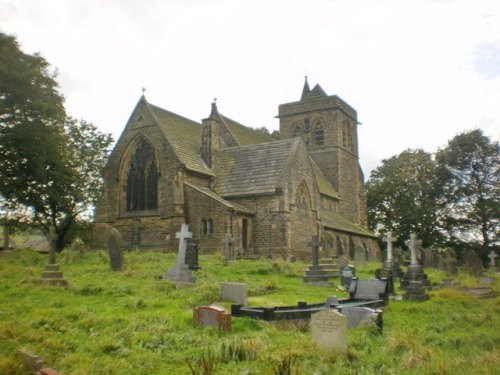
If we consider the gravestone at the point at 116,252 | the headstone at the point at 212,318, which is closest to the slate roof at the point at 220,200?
the gravestone at the point at 116,252

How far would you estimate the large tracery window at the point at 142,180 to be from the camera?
92.9 ft

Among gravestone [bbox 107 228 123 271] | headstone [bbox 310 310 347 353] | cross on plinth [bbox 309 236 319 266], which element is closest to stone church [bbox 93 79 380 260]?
cross on plinth [bbox 309 236 319 266]

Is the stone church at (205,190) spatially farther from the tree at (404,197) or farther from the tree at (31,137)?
the tree at (404,197)

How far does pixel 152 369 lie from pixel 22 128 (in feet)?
74.5

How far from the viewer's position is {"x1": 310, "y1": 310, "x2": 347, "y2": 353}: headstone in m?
7.16

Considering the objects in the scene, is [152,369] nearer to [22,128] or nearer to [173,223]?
[173,223]

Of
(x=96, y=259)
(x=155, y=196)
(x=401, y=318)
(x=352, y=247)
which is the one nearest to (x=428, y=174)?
(x=352, y=247)

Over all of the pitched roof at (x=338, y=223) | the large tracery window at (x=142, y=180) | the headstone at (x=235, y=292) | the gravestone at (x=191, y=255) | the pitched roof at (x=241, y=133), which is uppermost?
the pitched roof at (x=241, y=133)

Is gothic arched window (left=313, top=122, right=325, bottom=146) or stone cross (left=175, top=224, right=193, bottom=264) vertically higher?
gothic arched window (left=313, top=122, right=325, bottom=146)

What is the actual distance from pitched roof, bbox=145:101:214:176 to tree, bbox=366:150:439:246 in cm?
2534

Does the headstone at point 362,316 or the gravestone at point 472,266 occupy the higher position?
the gravestone at point 472,266

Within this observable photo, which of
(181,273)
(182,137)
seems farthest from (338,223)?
(181,273)

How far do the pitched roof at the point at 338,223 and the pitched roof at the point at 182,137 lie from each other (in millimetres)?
10297

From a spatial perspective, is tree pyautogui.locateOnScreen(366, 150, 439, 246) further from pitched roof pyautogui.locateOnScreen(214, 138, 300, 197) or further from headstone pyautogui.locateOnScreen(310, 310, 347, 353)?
headstone pyautogui.locateOnScreen(310, 310, 347, 353)
